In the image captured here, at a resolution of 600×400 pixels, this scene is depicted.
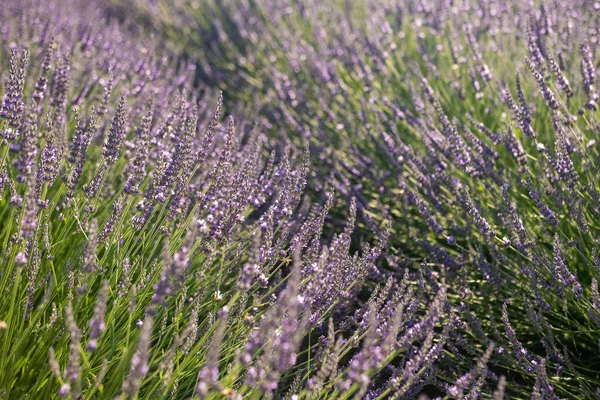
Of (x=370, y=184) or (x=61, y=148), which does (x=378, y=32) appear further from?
(x=61, y=148)

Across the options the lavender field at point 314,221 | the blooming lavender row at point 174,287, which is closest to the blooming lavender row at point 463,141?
the lavender field at point 314,221

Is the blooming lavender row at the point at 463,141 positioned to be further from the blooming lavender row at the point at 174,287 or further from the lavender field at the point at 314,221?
the blooming lavender row at the point at 174,287

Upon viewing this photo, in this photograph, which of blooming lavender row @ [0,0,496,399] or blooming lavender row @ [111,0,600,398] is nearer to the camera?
blooming lavender row @ [0,0,496,399]

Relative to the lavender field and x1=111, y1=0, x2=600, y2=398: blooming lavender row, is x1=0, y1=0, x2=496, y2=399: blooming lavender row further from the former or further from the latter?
x1=111, y1=0, x2=600, y2=398: blooming lavender row

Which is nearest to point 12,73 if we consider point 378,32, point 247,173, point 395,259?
point 247,173

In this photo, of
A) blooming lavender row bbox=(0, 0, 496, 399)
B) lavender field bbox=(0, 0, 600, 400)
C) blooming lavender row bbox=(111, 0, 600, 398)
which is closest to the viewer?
blooming lavender row bbox=(0, 0, 496, 399)

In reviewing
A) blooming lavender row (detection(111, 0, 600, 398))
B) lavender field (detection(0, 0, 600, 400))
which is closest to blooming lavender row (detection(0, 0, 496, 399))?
lavender field (detection(0, 0, 600, 400))

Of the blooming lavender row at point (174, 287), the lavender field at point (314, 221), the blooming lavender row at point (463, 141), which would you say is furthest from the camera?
the blooming lavender row at point (463, 141)

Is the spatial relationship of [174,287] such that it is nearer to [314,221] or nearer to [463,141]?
[314,221]

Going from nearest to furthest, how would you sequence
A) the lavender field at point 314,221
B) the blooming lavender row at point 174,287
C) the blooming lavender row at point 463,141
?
the blooming lavender row at point 174,287 → the lavender field at point 314,221 → the blooming lavender row at point 463,141
